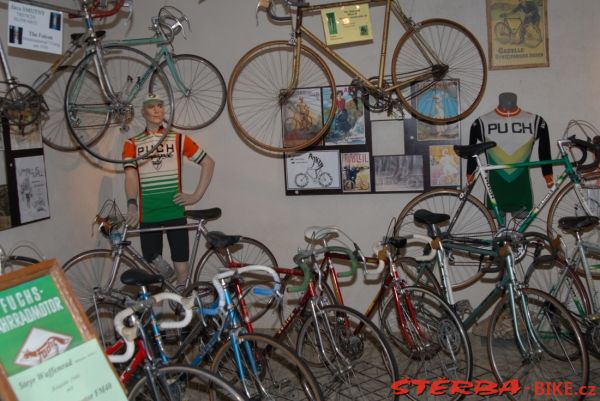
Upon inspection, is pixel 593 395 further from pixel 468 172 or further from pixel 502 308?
pixel 468 172

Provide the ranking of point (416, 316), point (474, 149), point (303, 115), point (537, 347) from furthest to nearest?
point (303, 115)
point (474, 149)
point (416, 316)
point (537, 347)

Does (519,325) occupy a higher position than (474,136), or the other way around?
(474,136)

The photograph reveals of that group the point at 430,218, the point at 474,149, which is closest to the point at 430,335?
the point at 430,218

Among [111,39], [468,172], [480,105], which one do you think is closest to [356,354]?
[468,172]

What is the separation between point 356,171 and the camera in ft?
14.3

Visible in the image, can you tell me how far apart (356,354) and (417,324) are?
380 millimetres

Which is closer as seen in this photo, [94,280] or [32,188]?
[32,188]

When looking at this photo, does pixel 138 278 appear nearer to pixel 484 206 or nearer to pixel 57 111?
pixel 57 111

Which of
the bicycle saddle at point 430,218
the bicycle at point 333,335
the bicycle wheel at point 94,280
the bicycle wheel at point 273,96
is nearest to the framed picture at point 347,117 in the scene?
the bicycle wheel at point 273,96

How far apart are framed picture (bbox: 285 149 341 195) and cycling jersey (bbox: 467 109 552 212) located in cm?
94

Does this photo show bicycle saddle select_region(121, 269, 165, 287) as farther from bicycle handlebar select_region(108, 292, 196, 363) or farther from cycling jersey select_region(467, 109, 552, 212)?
cycling jersey select_region(467, 109, 552, 212)

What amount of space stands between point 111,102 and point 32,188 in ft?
2.36

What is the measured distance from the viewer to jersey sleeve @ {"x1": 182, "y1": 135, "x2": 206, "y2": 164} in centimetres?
425

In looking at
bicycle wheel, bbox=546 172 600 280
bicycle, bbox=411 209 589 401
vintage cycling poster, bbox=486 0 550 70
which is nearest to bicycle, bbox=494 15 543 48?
vintage cycling poster, bbox=486 0 550 70
